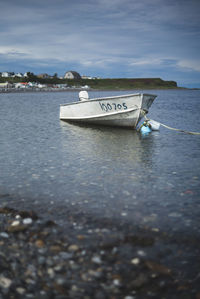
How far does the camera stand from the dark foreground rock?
3867 mm

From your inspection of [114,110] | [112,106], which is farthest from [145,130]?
[112,106]

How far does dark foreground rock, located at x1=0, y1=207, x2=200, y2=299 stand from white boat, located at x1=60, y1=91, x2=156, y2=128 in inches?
550

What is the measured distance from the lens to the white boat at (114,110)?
1877cm

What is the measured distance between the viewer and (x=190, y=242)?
5070 millimetres

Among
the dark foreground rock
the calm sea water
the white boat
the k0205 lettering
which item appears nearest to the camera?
the dark foreground rock

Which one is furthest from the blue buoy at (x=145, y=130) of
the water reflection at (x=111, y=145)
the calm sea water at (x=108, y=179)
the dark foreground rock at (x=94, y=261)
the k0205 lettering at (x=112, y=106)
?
the dark foreground rock at (x=94, y=261)

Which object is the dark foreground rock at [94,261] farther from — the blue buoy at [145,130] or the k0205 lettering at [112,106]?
the k0205 lettering at [112,106]

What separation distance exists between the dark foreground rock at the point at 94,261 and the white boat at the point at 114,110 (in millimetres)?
13967

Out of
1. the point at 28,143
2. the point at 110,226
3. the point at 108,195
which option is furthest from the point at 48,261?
the point at 28,143

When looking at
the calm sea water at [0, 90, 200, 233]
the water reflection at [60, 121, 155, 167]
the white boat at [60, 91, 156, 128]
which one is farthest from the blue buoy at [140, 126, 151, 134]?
Result: the calm sea water at [0, 90, 200, 233]

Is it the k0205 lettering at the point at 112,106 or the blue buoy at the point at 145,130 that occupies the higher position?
the k0205 lettering at the point at 112,106

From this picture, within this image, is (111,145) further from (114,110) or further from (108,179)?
(108,179)

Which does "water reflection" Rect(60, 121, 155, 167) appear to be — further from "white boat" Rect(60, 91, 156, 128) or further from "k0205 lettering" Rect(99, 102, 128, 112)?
"k0205 lettering" Rect(99, 102, 128, 112)

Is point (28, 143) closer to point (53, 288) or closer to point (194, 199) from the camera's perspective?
point (194, 199)
